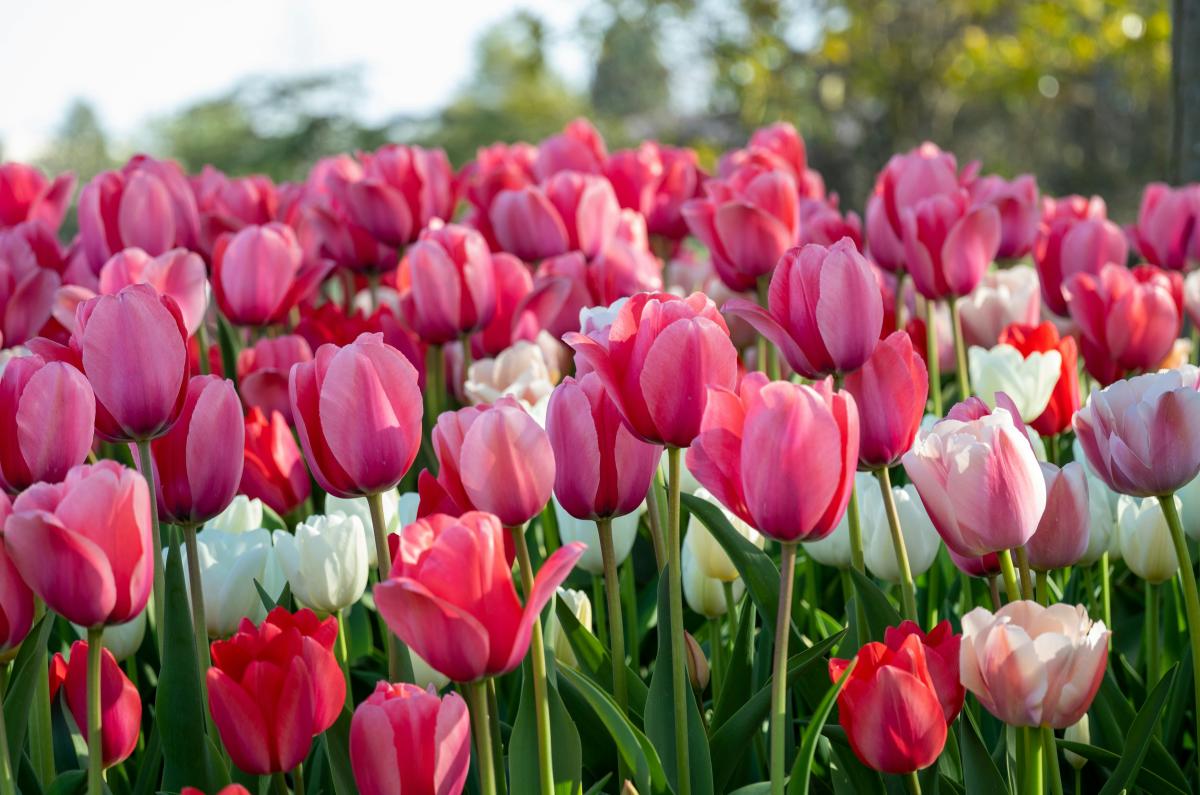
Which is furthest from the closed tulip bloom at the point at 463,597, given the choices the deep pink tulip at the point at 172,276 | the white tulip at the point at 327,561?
the deep pink tulip at the point at 172,276

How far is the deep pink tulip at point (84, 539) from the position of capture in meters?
0.93

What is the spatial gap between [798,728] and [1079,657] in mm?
596

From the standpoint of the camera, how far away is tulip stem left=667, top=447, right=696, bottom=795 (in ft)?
3.71

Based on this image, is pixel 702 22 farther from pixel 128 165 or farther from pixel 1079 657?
pixel 1079 657

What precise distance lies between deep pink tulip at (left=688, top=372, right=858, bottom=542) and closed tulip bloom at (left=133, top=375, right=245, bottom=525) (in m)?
0.49

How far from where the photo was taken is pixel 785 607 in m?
1.02

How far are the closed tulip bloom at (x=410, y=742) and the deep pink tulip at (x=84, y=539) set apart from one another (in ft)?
0.67

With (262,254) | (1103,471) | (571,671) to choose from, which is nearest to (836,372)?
(1103,471)

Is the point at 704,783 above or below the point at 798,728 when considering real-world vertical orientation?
above

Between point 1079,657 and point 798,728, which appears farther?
point 798,728

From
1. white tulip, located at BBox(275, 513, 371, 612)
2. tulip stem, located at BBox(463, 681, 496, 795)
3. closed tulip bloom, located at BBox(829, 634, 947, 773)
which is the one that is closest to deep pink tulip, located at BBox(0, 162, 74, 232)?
white tulip, located at BBox(275, 513, 371, 612)

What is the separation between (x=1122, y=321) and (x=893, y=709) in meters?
1.19

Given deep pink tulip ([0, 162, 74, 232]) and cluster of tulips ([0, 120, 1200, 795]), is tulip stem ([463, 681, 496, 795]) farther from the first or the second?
deep pink tulip ([0, 162, 74, 232])

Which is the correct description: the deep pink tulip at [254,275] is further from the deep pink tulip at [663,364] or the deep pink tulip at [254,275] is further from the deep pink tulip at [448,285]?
the deep pink tulip at [663,364]
